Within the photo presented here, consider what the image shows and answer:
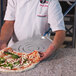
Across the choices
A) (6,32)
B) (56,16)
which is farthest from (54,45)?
(6,32)

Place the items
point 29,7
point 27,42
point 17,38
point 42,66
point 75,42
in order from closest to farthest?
point 42,66, point 27,42, point 29,7, point 17,38, point 75,42

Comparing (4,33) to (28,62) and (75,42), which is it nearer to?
(28,62)

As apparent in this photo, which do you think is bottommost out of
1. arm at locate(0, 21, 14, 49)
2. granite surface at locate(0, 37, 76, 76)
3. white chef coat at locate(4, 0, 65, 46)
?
granite surface at locate(0, 37, 76, 76)

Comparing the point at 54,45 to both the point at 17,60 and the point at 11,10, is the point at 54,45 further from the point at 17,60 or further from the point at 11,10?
the point at 11,10

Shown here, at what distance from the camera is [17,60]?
131 cm

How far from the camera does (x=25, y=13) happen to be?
66.7 inches

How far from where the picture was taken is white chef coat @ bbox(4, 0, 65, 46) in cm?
159

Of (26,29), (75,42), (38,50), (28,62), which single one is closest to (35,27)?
(26,29)

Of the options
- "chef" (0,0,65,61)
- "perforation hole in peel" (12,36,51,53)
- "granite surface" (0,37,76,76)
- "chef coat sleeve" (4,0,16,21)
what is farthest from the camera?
"chef coat sleeve" (4,0,16,21)

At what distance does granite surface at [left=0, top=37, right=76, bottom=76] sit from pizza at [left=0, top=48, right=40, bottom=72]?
0.04 meters

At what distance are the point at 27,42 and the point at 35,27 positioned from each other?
0.71ft

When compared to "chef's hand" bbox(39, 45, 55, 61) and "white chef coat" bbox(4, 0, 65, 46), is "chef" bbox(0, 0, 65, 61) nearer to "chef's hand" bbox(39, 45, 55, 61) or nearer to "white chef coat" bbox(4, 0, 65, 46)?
"white chef coat" bbox(4, 0, 65, 46)

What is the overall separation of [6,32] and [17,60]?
0.47 meters

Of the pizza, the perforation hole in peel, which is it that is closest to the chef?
the perforation hole in peel
